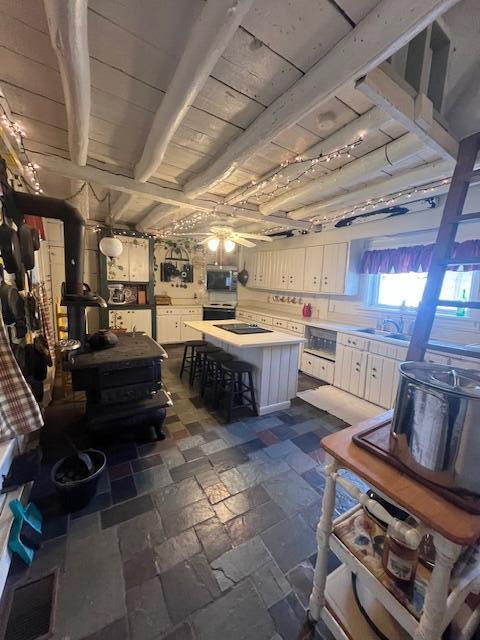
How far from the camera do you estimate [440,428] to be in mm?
731

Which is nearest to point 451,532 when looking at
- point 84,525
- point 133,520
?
point 133,520

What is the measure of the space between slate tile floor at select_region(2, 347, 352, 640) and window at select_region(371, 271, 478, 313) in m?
2.52

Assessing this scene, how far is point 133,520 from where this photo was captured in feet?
5.37

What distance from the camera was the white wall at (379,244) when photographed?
293cm

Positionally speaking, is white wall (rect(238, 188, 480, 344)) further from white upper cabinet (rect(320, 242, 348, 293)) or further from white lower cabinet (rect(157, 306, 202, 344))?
white lower cabinet (rect(157, 306, 202, 344))

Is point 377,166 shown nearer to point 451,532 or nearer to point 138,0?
point 138,0

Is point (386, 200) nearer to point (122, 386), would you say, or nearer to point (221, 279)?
point (122, 386)

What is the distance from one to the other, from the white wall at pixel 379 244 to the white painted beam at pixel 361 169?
4.30 feet

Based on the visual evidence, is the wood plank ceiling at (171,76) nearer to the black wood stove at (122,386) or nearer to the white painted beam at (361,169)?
the white painted beam at (361,169)

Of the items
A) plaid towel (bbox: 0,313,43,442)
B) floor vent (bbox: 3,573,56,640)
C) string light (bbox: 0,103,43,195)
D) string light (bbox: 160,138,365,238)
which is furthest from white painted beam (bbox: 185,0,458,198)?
Answer: floor vent (bbox: 3,573,56,640)

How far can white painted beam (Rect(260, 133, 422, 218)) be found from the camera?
1821 millimetres

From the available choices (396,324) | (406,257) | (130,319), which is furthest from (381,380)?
(130,319)

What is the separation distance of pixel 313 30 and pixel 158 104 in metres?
0.95

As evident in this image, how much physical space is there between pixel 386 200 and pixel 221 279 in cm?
379
